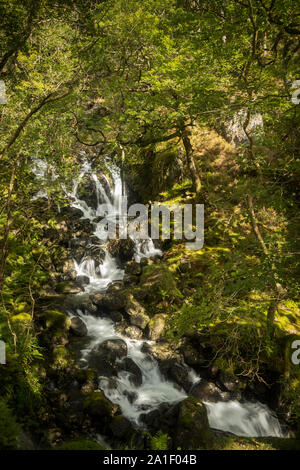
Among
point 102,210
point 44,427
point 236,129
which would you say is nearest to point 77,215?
point 102,210

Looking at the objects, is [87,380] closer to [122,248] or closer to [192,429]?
[192,429]

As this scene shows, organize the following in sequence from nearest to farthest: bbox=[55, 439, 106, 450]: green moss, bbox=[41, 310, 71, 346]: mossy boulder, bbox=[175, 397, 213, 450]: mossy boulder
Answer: bbox=[55, 439, 106, 450]: green moss, bbox=[175, 397, 213, 450]: mossy boulder, bbox=[41, 310, 71, 346]: mossy boulder

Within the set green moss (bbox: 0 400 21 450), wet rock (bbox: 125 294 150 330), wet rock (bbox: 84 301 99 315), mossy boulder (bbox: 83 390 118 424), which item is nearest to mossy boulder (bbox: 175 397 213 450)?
mossy boulder (bbox: 83 390 118 424)

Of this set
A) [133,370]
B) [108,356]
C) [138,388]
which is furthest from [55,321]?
[138,388]

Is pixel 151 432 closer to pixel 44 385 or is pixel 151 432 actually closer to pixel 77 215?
pixel 44 385

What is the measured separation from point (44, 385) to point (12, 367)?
220 centimetres

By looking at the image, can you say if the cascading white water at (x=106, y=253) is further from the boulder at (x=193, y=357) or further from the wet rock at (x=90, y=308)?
the boulder at (x=193, y=357)

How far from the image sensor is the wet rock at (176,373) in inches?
253

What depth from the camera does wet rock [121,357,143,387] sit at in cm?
660

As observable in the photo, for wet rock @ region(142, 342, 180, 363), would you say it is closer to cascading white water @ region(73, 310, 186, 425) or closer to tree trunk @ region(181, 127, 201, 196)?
cascading white water @ region(73, 310, 186, 425)

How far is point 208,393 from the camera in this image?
20.0 ft

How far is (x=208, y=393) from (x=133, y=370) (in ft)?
6.73

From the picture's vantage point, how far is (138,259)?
11.3 m

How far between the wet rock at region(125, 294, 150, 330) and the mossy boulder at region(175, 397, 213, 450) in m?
3.12
